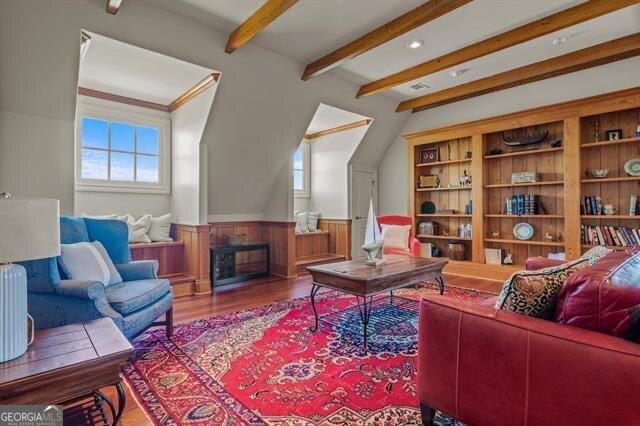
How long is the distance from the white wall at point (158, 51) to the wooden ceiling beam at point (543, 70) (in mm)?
1426

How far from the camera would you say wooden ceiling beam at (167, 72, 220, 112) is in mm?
3625

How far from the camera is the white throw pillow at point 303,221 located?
19.3ft

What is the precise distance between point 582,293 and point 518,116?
3905 mm

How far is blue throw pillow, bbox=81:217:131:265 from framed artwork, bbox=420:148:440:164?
14.8 ft

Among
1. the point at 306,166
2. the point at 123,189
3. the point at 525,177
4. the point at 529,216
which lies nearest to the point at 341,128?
the point at 306,166

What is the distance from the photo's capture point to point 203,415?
5.43ft

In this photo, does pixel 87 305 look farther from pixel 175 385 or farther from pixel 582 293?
pixel 582 293

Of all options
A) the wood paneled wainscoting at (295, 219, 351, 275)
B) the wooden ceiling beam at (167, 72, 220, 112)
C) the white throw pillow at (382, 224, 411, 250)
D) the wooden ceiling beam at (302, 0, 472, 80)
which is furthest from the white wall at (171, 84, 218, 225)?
the white throw pillow at (382, 224, 411, 250)

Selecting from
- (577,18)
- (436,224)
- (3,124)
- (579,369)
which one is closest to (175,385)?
(579,369)

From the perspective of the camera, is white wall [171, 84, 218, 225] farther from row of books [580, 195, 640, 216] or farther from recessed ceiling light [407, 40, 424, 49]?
row of books [580, 195, 640, 216]

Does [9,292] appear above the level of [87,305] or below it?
above

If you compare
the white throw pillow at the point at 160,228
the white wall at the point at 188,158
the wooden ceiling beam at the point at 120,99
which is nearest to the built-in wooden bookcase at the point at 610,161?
the white wall at the point at 188,158

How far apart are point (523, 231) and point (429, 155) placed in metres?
1.82

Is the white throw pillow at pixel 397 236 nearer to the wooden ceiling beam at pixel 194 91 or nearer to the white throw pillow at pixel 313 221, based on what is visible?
the white throw pillow at pixel 313 221
